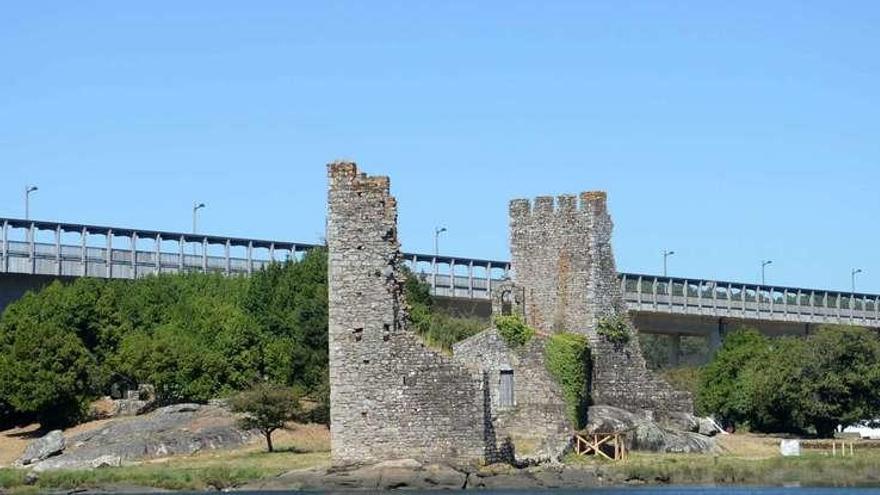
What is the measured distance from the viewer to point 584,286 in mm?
64062

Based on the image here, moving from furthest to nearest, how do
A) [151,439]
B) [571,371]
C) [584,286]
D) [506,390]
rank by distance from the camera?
[584,286] → [571,371] → [506,390] → [151,439]

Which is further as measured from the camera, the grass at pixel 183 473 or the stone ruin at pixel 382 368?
the grass at pixel 183 473

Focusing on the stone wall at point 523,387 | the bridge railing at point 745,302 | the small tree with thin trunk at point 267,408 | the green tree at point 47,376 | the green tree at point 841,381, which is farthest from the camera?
the bridge railing at point 745,302

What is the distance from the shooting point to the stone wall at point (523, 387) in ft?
197

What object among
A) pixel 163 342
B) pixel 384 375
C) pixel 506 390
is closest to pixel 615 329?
pixel 506 390

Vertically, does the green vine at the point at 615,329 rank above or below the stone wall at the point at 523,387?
above

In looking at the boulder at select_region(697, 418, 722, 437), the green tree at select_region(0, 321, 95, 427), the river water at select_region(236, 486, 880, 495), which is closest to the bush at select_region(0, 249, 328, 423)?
the green tree at select_region(0, 321, 95, 427)

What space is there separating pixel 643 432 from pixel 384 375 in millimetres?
13278

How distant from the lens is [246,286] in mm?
87812

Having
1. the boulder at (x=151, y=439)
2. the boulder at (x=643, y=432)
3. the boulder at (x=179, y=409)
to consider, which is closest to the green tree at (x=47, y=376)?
the boulder at (x=179, y=409)

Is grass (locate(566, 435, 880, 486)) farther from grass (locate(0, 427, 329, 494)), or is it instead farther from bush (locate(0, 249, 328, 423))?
bush (locate(0, 249, 328, 423))

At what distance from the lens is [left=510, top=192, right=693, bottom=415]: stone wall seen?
6406cm

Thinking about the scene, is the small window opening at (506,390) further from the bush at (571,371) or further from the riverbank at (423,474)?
the riverbank at (423,474)

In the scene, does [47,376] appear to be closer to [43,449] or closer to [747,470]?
[43,449]
